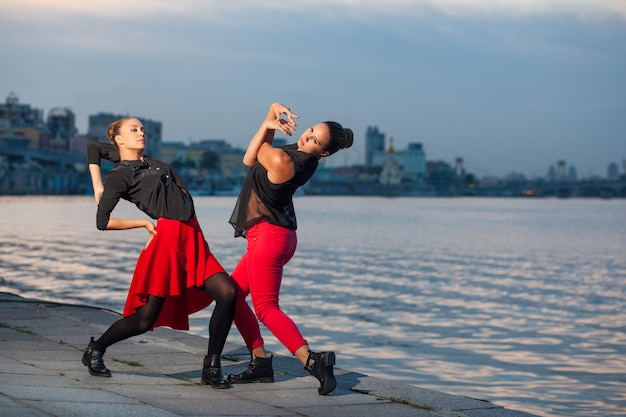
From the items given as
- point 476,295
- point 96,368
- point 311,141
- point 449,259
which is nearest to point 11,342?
point 96,368

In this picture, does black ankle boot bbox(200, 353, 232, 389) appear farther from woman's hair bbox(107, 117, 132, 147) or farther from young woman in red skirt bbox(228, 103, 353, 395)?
woman's hair bbox(107, 117, 132, 147)

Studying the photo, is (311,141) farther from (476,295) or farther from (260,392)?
(476,295)

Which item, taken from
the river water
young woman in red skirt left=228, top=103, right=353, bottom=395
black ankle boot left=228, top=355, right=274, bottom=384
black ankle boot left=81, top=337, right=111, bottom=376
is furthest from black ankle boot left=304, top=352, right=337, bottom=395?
the river water

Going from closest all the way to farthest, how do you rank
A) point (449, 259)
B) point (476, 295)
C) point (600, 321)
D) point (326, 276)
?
1. point (600, 321)
2. point (476, 295)
3. point (326, 276)
4. point (449, 259)

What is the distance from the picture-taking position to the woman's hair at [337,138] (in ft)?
19.6

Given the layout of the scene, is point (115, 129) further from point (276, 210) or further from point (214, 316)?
point (214, 316)

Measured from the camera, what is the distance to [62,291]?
18.3 metres

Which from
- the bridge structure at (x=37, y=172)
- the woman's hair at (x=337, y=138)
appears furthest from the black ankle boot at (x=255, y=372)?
the bridge structure at (x=37, y=172)

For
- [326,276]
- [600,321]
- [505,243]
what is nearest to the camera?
[600,321]

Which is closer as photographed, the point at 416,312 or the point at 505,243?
the point at 416,312

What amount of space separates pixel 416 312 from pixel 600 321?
2.82 meters

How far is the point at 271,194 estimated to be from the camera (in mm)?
6035

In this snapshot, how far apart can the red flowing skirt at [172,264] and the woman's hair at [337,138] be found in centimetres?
85

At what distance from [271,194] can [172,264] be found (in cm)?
66
